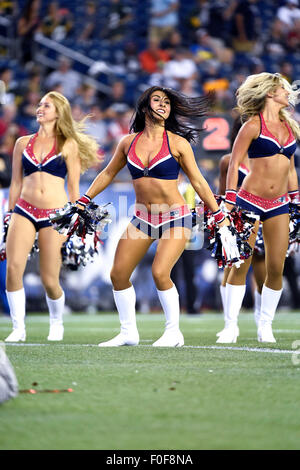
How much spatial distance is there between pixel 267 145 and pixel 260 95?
1.33ft

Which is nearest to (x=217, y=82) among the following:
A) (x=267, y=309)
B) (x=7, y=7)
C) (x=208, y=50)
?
(x=208, y=50)

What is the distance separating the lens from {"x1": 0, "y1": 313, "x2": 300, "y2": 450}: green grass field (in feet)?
9.89

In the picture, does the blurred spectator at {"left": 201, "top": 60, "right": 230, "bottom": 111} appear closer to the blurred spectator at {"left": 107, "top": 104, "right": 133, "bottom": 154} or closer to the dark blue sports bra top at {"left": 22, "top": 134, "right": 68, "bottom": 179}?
the blurred spectator at {"left": 107, "top": 104, "right": 133, "bottom": 154}

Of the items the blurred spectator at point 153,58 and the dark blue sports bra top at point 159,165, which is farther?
the blurred spectator at point 153,58

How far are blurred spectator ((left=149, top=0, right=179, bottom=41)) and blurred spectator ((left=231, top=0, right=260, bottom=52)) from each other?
3.78ft

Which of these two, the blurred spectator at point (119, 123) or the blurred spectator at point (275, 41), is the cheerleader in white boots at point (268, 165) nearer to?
the blurred spectator at point (119, 123)

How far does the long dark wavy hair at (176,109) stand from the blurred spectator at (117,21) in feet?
35.1

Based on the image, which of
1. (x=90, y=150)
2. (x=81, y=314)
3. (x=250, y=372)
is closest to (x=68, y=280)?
(x=81, y=314)

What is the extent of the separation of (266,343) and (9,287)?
207 centimetres

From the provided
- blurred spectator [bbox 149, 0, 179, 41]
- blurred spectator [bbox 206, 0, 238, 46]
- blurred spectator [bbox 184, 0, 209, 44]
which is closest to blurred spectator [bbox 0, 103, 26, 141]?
blurred spectator [bbox 149, 0, 179, 41]

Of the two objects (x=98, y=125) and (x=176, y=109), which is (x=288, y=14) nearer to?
(x=98, y=125)

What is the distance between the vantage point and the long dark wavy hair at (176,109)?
6.51 m

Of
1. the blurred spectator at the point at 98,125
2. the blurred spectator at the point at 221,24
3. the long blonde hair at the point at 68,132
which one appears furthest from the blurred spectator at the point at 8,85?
the long blonde hair at the point at 68,132
